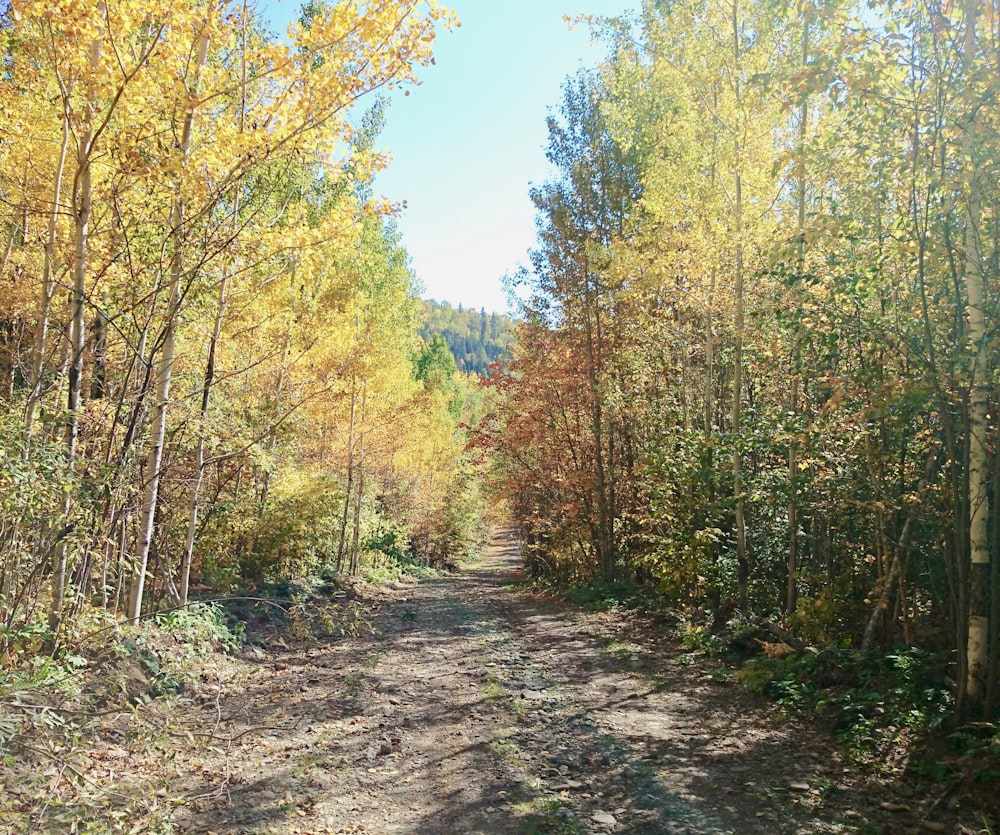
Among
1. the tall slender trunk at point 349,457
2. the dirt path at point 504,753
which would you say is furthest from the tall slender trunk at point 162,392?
the tall slender trunk at point 349,457

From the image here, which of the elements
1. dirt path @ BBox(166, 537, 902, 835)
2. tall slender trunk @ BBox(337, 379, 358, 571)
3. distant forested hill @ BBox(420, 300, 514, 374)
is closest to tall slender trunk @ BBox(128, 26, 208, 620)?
dirt path @ BBox(166, 537, 902, 835)

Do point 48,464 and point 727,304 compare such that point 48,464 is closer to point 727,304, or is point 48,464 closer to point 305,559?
point 727,304

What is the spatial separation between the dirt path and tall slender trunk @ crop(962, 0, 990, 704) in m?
1.35

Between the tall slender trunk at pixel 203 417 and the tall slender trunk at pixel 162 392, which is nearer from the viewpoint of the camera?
the tall slender trunk at pixel 162 392

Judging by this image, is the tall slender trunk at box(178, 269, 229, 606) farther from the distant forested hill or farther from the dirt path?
the distant forested hill

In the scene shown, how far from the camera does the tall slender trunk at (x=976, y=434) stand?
4543 millimetres

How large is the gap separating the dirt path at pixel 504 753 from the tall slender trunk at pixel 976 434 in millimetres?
1348

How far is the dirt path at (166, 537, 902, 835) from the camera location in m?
4.28

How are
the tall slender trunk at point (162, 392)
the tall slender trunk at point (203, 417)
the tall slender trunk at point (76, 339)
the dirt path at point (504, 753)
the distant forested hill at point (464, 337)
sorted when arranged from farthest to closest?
the distant forested hill at point (464, 337), the tall slender trunk at point (203, 417), the tall slender trunk at point (162, 392), the tall slender trunk at point (76, 339), the dirt path at point (504, 753)

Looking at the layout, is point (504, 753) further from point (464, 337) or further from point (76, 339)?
point (464, 337)

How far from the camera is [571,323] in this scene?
15555mm

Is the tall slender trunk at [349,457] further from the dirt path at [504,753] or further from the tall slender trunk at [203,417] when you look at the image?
the dirt path at [504,753]

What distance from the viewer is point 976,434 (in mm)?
4758

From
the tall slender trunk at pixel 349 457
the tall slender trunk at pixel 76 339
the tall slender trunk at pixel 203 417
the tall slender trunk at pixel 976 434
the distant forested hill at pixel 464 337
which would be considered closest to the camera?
the tall slender trunk at pixel 976 434
